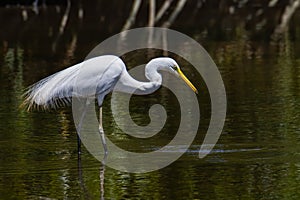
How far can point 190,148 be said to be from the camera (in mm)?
11258

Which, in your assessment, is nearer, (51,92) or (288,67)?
(51,92)

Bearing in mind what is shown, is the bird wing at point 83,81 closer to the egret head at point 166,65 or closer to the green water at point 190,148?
the egret head at point 166,65

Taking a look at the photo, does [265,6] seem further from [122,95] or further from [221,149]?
[221,149]

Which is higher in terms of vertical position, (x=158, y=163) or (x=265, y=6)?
(x=265, y=6)

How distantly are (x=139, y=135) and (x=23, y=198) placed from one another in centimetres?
342

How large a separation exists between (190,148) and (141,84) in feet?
3.34

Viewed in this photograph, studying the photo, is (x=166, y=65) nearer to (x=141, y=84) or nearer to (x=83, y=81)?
(x=141, y=84)

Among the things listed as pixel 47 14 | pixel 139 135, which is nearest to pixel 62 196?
pixel 139 135

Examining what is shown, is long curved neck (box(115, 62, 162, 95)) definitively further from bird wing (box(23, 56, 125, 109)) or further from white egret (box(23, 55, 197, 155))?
bird wing (box(23, 56, 125, 109))

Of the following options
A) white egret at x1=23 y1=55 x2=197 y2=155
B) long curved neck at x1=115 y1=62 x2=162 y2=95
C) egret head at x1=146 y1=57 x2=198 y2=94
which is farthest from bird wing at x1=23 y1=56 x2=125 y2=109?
egret head at x1=146 y1=57 x2=198 y2=94

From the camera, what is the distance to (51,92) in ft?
37.1

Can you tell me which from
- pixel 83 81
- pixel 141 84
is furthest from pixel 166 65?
pixel 83 81

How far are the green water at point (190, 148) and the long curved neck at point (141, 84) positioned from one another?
68cm

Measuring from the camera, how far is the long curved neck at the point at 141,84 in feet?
37.4
